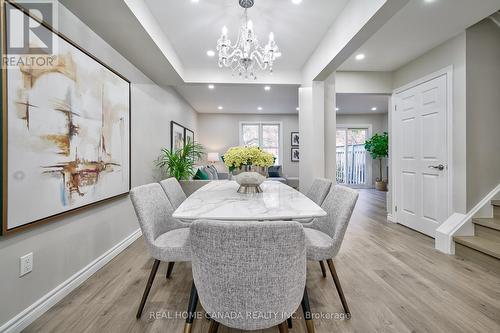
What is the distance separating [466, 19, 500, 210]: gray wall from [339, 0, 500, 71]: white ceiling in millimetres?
303

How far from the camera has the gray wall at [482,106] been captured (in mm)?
2529

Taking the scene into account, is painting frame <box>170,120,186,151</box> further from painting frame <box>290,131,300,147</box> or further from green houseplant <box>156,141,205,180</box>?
painting frame <box>290,131,300,147</box>

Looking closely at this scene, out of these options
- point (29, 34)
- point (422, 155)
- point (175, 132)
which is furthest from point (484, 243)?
point (175, 132)

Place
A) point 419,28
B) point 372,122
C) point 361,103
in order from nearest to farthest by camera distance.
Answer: point 419,28 → point 361,103 → point 372,122

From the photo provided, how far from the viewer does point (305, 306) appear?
1.21 metres

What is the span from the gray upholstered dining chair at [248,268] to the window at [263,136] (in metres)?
6.56

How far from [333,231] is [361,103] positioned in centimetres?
550

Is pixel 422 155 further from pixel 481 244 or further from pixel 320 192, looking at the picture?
pixel 320 192

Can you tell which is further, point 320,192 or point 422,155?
point 422,155

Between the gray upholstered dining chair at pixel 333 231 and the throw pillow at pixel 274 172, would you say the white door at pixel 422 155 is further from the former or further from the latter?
the throw pillow at pixel 274 172

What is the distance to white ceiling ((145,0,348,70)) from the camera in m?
2.18

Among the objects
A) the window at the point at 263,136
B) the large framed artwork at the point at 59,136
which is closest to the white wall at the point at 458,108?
the large framed artwork at the point at 59,136

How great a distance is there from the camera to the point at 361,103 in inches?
238

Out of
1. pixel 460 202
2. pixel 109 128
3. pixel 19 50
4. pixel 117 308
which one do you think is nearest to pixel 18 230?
pixel 117 308
